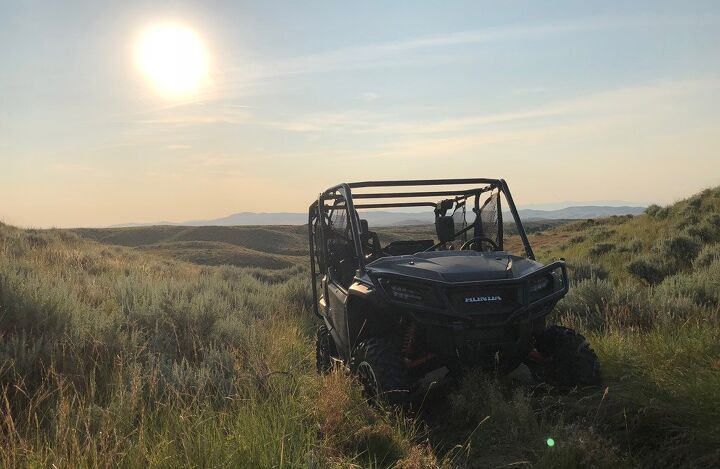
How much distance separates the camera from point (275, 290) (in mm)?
12930

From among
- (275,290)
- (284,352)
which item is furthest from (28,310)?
(275,290)

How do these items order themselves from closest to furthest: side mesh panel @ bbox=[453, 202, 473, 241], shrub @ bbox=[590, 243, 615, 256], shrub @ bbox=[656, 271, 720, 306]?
side mesh panel @ bbox=[453, 202, 473, 241] → shrub @ bbox=[656, 271, 720, 306] → shrub @ bbox=[590, 243, 615, 256]

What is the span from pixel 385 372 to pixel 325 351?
2092 millimetres

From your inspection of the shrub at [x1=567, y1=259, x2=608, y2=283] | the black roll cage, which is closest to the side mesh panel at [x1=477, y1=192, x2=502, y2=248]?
the black roll cage

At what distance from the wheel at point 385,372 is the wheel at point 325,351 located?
5.33ft

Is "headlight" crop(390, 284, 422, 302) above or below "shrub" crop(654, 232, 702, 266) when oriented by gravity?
above

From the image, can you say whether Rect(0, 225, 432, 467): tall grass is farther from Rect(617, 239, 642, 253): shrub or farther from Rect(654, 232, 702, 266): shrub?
Rect(617, 239, 642, 253): shrub

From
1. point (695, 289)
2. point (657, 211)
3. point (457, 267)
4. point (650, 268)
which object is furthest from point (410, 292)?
point (657, 211)

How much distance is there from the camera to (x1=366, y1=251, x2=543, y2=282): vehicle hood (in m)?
3.97

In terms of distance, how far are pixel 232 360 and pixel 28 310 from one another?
2.15m

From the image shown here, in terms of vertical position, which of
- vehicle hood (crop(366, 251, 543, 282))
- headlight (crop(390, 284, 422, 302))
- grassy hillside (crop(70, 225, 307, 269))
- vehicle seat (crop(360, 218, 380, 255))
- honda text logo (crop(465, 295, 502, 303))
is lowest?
grassy hillside (crop(70, 225, 307, 269))

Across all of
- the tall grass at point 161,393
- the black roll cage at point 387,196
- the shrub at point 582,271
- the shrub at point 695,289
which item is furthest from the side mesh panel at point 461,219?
the shrub at point 582,271

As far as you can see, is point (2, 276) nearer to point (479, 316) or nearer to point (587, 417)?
point (479, 316)

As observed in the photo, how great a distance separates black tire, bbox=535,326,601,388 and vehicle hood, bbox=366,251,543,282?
27.2 inches
